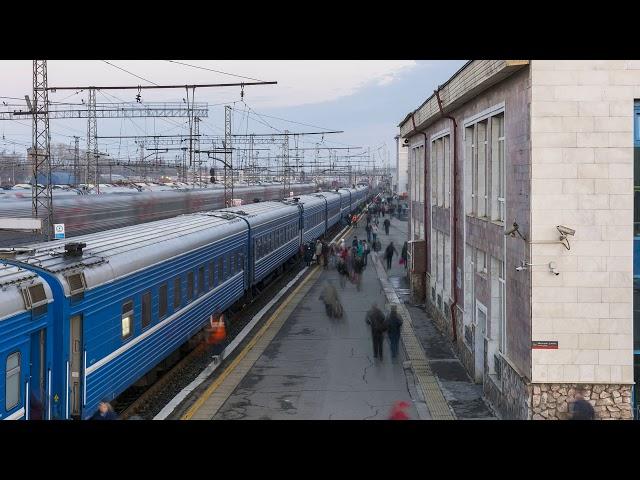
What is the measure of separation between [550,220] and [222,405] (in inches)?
236

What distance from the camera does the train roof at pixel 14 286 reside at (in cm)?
744

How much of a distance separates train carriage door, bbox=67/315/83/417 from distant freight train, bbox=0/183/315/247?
814 centimetres

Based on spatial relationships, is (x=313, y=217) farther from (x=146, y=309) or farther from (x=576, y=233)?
(x=576, y=233)

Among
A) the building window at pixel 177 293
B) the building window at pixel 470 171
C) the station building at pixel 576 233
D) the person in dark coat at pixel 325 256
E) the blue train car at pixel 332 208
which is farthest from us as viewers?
the blue train car at pixel 332 208

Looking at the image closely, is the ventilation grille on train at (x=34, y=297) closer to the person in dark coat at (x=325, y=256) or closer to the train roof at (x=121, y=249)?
the train roof at (x=121, y=249)

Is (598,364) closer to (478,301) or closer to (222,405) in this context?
(478,301)

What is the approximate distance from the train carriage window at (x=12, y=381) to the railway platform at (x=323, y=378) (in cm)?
439

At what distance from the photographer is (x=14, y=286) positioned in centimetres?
776

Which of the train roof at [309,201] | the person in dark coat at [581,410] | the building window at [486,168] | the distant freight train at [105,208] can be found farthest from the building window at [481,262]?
the train roof at [309,201]

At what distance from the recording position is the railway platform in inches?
492

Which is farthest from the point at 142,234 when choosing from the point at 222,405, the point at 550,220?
the point at 550,220

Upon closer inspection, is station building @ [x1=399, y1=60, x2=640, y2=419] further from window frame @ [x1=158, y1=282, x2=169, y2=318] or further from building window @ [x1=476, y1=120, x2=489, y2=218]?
window frame @ [x1=158, y1=282, x2=169, y2=318]

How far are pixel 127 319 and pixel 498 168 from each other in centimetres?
640
